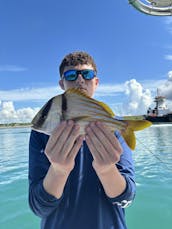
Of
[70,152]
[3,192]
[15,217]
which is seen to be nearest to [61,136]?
[70,152]

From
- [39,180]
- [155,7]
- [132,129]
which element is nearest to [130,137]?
[132,129]

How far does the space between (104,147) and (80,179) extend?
40 cm

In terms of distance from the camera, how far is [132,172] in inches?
82.7

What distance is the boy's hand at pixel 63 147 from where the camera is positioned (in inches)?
65.7

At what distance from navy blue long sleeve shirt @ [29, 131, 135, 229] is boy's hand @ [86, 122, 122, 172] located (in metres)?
0.26

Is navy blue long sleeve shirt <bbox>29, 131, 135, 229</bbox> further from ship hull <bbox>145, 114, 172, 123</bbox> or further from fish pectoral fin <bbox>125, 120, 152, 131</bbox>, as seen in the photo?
ship hull <bbox>145, 114, 172, 123</bbox>

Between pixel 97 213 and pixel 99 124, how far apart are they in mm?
696

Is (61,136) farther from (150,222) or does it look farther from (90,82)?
(150,222)

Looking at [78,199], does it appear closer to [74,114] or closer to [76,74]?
[74,114]

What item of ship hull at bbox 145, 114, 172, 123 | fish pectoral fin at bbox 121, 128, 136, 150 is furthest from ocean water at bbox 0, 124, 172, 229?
ship hull at bbox 145, 114, 172, 123

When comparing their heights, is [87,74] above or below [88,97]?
above

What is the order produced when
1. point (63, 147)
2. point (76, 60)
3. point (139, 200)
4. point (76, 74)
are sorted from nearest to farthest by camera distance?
point (63, 147) → point (76, 74) → point (76, 60) → point (139, 200)

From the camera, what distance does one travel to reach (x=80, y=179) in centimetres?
200

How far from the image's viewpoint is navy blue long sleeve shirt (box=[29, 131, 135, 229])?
185 centimetres
